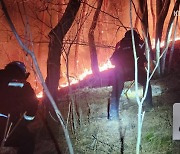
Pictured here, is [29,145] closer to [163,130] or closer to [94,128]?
[94,128]

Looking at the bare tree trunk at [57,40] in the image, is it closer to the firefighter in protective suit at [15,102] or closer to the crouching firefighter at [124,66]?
the crouching firefighter at [124,66]

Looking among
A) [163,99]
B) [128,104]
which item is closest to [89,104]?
[128,104]

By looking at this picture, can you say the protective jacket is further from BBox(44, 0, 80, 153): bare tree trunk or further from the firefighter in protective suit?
BBox(44, 0, 80, 153): bare tree trunk

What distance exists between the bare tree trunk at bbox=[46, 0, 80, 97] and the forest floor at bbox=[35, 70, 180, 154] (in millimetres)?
1224

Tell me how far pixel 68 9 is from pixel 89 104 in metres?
2.92

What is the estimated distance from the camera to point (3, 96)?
526 cm

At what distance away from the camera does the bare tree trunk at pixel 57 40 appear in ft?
25.2

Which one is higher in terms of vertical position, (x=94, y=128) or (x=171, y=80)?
(x=171, y=80)

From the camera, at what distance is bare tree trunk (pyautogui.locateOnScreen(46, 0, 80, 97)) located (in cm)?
769

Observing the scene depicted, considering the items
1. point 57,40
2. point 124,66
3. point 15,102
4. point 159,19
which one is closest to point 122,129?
point 124,66

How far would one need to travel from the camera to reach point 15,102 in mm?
5301

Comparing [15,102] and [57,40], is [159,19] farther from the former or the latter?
[15,102]

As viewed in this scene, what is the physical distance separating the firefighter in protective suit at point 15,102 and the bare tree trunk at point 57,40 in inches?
87.4

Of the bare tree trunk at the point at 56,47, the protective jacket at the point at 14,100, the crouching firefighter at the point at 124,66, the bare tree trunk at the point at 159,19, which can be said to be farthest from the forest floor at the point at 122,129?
the protective jacket at the point at 14,100
